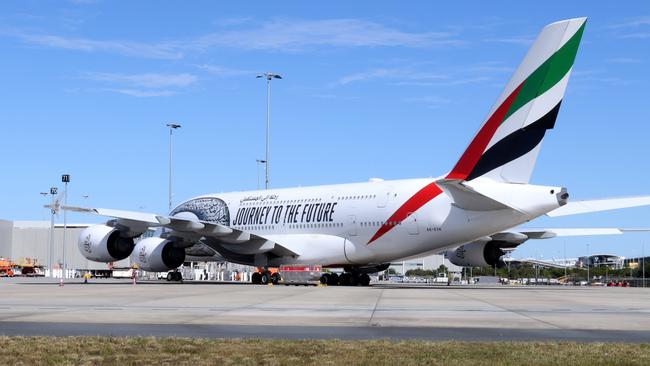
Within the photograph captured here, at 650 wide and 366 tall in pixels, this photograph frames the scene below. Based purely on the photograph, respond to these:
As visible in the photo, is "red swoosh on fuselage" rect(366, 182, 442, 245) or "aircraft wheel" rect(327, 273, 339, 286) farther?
"aircraft wheel" rect(327, 273, 339, 286)

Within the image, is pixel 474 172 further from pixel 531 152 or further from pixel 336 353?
pixel 336 353

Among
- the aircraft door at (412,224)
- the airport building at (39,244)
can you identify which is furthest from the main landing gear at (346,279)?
the airport building at (39,244)

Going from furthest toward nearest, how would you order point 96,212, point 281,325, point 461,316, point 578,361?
point 96,212, point 461,316, point 281,325, point 578,361

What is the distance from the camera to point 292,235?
43625mm

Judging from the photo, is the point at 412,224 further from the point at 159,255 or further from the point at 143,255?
the point at 143,255

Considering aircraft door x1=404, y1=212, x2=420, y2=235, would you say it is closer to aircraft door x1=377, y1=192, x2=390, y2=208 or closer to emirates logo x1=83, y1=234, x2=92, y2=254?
aircraft door x1=377, y1=192, x2=390, y2=208

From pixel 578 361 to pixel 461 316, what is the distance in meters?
7.63

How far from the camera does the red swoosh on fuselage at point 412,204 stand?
118 feet

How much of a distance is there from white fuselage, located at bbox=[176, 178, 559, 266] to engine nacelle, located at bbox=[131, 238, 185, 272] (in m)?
3.51

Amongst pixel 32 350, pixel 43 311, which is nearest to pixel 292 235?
pixel 43 311

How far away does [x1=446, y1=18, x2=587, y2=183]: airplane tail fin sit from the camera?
3112 centimetres

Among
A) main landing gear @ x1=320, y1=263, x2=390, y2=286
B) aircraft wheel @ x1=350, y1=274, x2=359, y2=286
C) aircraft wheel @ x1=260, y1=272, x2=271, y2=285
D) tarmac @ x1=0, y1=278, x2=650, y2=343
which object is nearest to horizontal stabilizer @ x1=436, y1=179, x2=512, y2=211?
tarmac @ x1=0, y1=278, x2=650, y2=343

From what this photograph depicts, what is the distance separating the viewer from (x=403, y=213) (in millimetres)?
37094

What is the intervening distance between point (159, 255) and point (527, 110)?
23.0 metres
